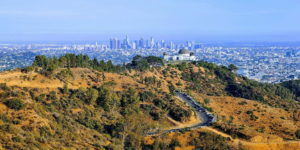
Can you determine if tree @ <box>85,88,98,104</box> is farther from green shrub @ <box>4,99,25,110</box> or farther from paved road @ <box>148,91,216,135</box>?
green shrub @ <box>4,99,25,110</box>

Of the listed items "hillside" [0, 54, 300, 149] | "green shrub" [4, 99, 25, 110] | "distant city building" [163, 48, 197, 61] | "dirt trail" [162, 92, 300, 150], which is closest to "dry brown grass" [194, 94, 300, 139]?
"hillside" [0, 54, 300, 149]

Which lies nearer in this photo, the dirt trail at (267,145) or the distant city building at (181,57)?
the dirt trail at (267,145)

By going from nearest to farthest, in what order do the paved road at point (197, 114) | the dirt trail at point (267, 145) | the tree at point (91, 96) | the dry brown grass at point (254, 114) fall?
the dirt trail at point (267, 145) → the paved road at point (197, 114) → the dry brown grass at point (254, 114) → the tree at point (91, 96)

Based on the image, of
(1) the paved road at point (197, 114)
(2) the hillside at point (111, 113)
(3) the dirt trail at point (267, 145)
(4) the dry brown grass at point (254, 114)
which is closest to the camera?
(2) the hillside at point (111, 113)

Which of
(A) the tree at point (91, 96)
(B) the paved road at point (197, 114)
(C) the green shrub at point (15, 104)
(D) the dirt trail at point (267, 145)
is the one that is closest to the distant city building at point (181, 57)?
(B) the paved road at point (197, 114)

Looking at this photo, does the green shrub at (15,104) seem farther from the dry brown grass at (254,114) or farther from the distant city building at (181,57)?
the distant city building at (181,57)

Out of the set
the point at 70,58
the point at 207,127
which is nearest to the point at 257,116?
the point at 207,127

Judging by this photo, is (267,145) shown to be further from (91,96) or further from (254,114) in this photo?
(91,96)

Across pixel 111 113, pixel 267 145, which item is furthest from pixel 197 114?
pixel 267 145
